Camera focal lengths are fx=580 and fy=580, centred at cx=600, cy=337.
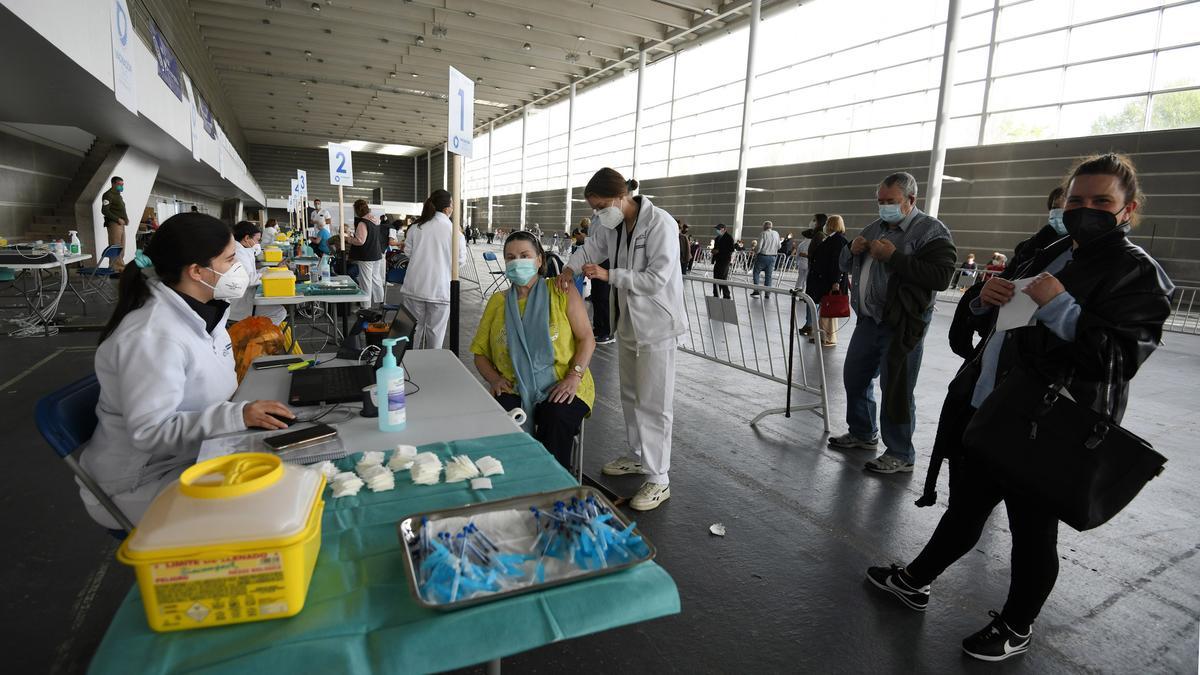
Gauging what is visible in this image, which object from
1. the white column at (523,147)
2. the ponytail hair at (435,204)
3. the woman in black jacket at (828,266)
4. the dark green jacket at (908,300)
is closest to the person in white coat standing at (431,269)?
the ponytail hair at (435,204)

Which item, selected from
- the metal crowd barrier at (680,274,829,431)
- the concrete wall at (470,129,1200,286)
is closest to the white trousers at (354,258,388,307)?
the metal crowd barrier at (680,274,829,431)

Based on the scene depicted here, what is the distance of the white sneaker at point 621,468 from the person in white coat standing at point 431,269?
2.24m

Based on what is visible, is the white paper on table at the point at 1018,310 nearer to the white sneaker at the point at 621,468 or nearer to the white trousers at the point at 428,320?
the white sneaker at the point at 621,468

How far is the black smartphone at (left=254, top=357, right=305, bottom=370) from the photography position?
252cm

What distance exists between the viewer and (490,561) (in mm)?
1109

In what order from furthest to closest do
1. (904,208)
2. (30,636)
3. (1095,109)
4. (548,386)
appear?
(1095,109) → (904,208) → (548,386) → (30,636)

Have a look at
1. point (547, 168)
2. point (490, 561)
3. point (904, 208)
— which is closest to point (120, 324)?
point (490, 561)

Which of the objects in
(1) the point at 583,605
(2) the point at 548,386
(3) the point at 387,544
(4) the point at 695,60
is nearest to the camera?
(1) the point at 583,605

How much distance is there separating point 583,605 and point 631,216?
2.31m

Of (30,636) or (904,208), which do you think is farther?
(904,208)

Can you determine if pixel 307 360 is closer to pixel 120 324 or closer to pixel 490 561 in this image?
pixel 120 324

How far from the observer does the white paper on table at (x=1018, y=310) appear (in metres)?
1.82

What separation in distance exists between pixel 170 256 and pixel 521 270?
137 cm

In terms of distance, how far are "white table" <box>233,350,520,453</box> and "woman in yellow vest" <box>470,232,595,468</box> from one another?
32 cm
